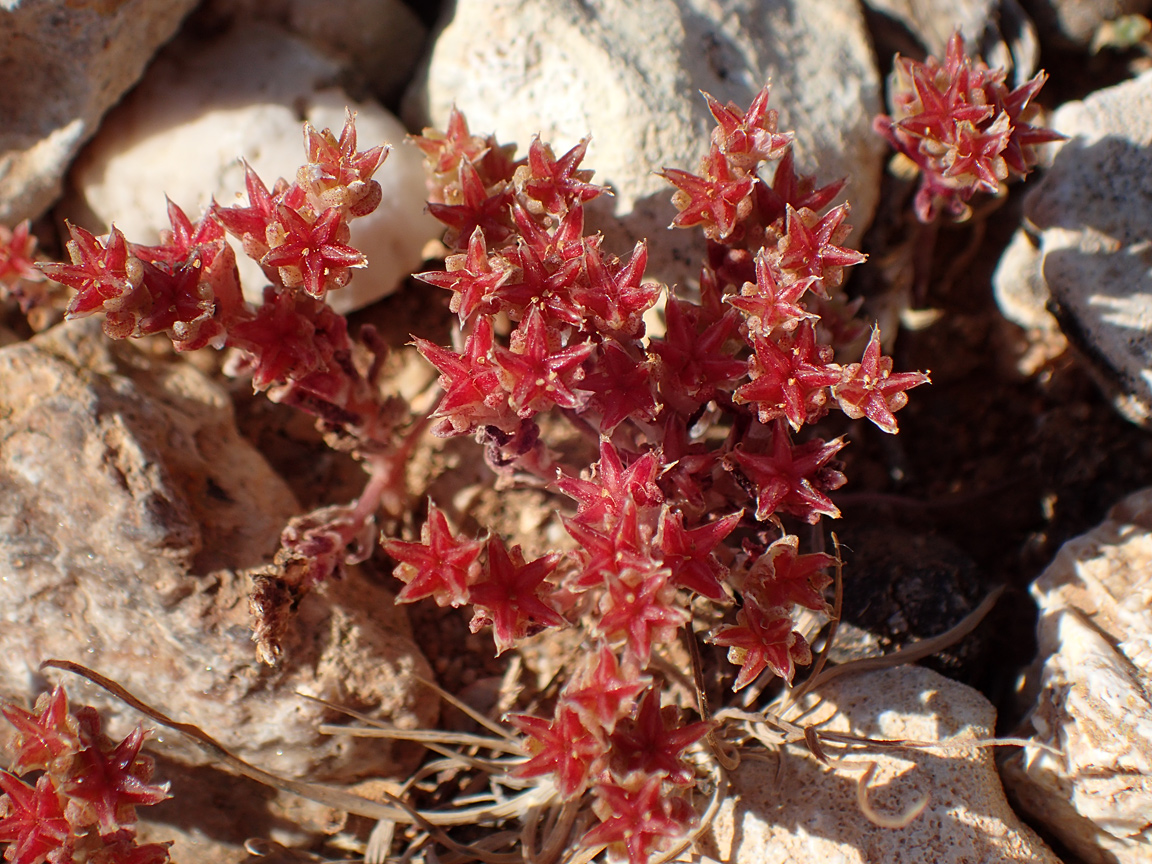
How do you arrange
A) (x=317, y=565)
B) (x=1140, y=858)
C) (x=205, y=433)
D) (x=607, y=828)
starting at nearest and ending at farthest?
(x=607, y=828)
(x=1140, y=858)
(x=317, y=565)
(x=205, y=433)

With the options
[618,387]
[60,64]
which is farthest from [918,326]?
[60,64]

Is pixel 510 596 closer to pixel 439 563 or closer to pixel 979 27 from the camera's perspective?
pixel 439 563

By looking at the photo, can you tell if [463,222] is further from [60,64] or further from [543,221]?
[60,64]

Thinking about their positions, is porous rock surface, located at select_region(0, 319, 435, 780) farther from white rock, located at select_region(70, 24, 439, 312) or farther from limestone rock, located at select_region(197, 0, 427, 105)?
limestone rock, located at select_region(197, 0, 427, 105)

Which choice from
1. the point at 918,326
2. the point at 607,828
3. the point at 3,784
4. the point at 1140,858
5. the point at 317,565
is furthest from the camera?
the point at 918,326

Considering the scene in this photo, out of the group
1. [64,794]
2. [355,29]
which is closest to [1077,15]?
[355,29]
